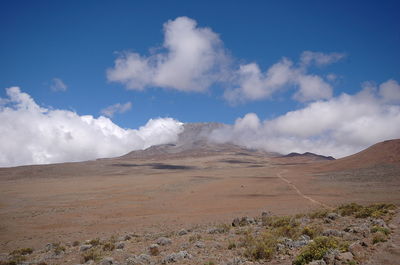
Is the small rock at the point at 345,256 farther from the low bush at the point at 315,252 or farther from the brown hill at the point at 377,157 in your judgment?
the brown hill at the point at 377,157

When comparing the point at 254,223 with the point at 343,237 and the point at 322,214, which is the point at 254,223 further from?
the point at 343,237

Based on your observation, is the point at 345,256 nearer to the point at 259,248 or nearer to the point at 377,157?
the point at 259,248

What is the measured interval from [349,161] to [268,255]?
84.9 m

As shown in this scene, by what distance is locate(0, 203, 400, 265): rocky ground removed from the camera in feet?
29.3

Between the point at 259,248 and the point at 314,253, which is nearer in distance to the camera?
the point at 314,253

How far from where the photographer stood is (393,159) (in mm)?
70125

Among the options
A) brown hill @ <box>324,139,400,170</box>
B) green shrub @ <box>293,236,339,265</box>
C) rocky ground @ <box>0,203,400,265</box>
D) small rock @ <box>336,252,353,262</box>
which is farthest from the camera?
brown hill @ <box>324,139,400,170</box>

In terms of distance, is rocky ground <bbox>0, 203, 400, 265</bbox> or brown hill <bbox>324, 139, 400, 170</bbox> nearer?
rocky ground <bbox>0, 203, 400, 265</bbox>

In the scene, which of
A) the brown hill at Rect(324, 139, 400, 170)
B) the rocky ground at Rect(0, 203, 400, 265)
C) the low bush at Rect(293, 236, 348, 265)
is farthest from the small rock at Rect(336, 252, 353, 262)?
the brown hill at Rect(324, 139, 400, 170)

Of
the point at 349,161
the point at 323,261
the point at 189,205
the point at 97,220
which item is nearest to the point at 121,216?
the point at 97,220

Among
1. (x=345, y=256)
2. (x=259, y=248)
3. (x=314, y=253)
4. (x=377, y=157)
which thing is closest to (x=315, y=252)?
(x=314, y=253)

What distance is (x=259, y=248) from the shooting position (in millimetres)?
10164

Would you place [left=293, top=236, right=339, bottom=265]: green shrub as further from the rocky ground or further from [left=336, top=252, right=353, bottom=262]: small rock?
[left=336, top=252, right=353, bottom=262]: small rock

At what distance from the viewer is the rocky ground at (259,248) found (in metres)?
8.95
